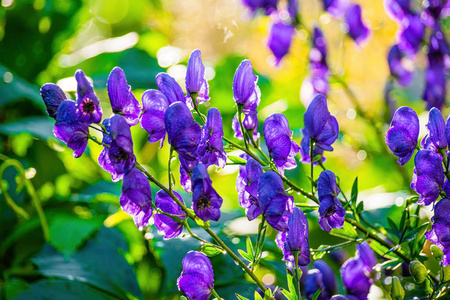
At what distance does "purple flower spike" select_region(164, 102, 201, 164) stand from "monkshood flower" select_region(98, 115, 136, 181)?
42 mm

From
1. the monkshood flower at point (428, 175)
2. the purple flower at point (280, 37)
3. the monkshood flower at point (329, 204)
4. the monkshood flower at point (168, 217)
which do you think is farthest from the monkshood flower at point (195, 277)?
the purple flower at point (280, 37)

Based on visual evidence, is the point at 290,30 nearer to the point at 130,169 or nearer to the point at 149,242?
the point at 149,242

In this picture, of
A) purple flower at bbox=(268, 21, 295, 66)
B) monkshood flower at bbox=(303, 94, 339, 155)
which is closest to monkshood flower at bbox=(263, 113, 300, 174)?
monkshood flower at bbox=(303, 94, 339, 155)

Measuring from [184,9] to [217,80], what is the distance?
5.08 feet

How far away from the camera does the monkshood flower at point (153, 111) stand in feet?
1.93

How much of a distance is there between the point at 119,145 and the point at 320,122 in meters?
0.23

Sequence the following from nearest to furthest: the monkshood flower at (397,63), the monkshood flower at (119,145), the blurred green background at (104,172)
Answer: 1. the monkshood flower at (119,145)
2. the blurred green background at (104,172)
3. the monkshood flower at (397,63)

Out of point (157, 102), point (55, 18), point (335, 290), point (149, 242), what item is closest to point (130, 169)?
point (157, 102)

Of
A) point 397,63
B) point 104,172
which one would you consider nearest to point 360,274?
point 397,63

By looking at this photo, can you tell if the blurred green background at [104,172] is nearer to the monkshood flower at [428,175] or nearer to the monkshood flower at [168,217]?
the monkshood flower at [168,217]

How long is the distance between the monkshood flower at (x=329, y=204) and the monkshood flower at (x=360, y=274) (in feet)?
0.45

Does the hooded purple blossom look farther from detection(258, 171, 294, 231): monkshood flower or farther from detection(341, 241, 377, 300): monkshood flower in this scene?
detection(341, 241, 377, 300): monkshood flower

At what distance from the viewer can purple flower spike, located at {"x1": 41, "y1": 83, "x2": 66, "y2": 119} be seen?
57cm

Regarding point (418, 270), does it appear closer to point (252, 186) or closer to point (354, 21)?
point (252, 186)
